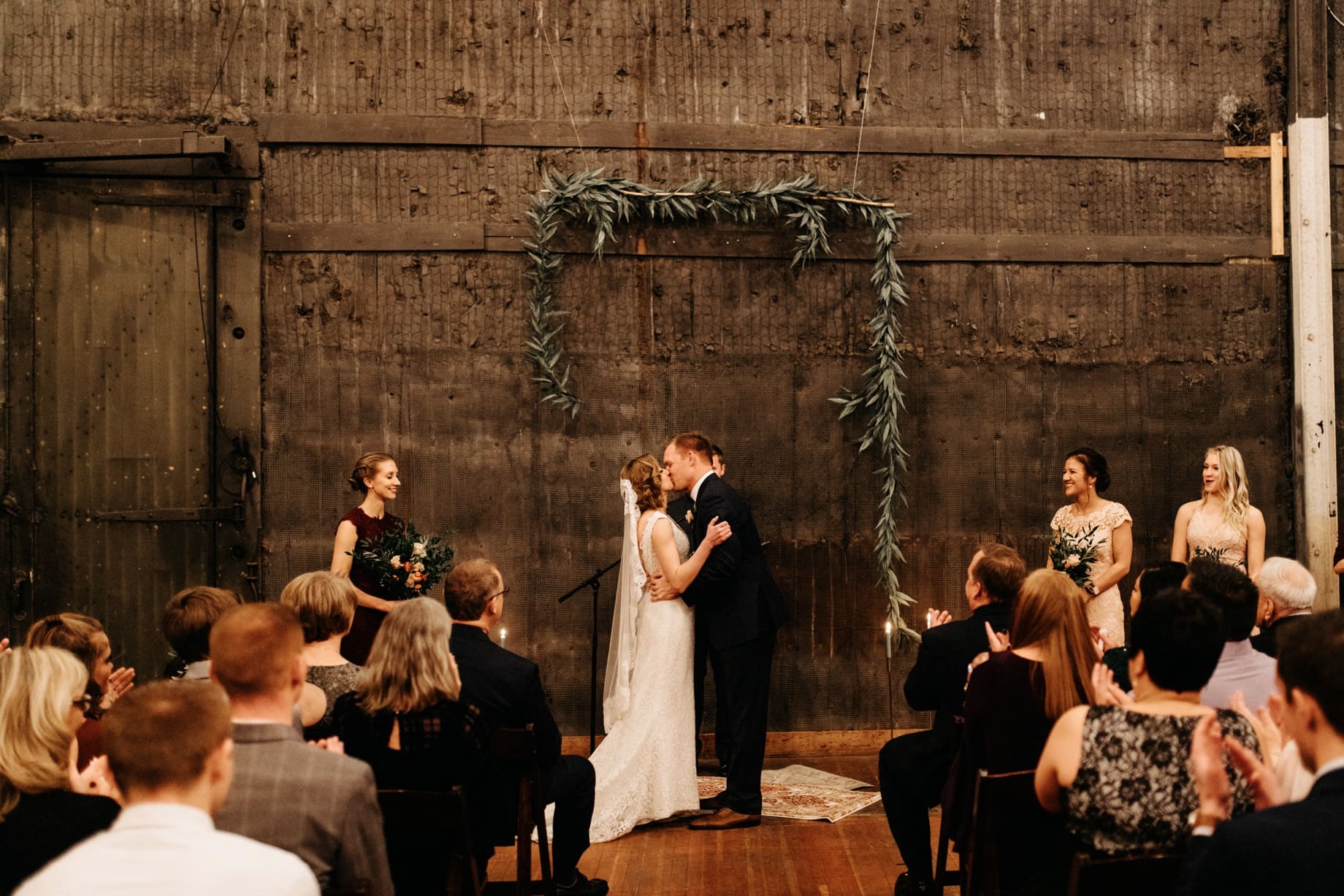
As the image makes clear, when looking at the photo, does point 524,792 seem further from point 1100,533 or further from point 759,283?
point 759,283

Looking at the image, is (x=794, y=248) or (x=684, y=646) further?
(x=794, y=248)

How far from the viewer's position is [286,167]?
687cm

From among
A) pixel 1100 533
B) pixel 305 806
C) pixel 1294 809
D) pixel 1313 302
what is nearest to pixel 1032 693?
pixel 1294 809

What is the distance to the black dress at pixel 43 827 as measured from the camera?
2.40 meters

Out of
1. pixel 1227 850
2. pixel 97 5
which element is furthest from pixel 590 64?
pixel 1227 850

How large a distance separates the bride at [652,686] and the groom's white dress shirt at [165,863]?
3.70m

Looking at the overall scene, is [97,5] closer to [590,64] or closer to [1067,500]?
[590,64]

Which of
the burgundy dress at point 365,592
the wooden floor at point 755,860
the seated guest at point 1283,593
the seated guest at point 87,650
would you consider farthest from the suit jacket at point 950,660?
the burgundy dress at point 365,592

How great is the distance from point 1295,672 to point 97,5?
7292 millimetres

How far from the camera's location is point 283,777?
8.15 ft

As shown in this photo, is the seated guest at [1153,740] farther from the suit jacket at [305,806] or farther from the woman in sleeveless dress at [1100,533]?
the woman in sleeveless dress at [1100,533]

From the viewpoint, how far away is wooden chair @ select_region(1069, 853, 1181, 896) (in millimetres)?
2418

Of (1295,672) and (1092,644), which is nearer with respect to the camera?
(1295,672)

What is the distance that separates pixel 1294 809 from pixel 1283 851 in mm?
83
